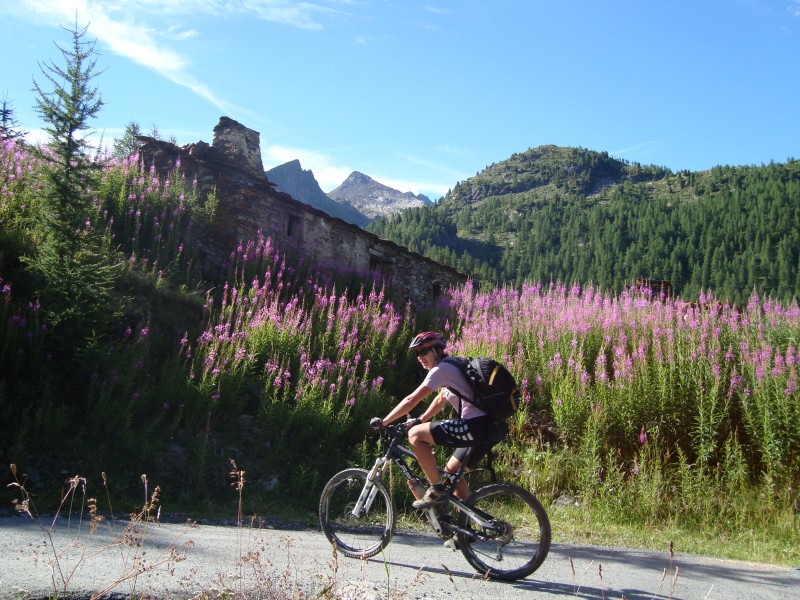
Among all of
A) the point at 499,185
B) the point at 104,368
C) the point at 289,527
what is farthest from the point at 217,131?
the point at 499,185

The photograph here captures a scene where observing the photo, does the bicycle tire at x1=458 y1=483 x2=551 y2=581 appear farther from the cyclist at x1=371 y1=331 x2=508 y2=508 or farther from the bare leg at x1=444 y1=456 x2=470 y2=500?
the cyclist at x1=371 y1=331 x2=508 y2=508

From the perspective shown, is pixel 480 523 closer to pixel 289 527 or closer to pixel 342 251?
pixel 289 527

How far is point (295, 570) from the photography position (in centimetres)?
433

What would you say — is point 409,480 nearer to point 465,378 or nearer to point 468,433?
point 468,433

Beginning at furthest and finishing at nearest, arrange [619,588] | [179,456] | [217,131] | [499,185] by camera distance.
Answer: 1. [499,185]
2. [217,131]
3. [179,456]
4. [619,588]

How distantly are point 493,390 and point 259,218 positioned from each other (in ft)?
35.9

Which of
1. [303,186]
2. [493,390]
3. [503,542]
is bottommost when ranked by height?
[503,542]

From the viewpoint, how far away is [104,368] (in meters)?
7.64

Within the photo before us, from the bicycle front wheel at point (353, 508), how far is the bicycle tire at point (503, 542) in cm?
72

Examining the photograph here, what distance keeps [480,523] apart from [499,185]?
631 feet

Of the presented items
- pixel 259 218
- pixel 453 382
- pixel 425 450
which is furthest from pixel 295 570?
pixel 259 218

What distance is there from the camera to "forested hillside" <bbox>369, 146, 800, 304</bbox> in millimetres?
89375

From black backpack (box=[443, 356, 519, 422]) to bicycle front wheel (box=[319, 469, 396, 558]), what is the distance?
1246 millimetres

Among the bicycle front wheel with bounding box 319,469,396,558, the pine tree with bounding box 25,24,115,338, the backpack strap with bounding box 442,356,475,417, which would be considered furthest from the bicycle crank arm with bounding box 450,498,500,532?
the pine tree with bounding box 25,24,115,338
